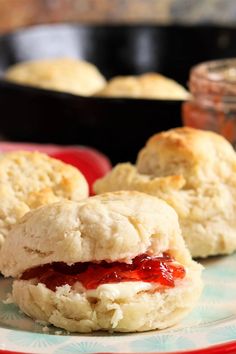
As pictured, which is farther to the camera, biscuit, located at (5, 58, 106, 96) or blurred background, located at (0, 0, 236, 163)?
biscuit, located at (5, 58, 106, 96)

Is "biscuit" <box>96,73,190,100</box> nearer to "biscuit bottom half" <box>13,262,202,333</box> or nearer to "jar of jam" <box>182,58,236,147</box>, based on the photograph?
"jar of jam" <box>182,58,236,147</box>

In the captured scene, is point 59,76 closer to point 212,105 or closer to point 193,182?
point 212,105

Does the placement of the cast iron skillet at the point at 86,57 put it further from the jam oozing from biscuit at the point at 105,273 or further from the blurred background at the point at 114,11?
the jam oozing from biscuit at the point at 105,273

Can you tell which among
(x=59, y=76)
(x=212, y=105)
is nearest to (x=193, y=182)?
(x=212, y=105)

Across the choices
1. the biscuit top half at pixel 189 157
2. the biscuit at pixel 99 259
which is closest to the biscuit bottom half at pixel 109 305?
the biscuit at pixel 99 259

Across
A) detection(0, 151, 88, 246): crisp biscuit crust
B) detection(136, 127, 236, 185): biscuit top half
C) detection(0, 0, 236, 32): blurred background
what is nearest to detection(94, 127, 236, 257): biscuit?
Answer: detection(136, 127, 236, 185): biscuit top half

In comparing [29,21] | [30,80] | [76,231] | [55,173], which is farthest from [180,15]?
[76,231]

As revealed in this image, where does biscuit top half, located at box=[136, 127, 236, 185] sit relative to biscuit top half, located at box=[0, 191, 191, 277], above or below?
below
